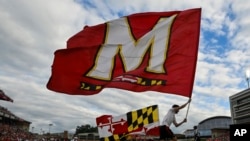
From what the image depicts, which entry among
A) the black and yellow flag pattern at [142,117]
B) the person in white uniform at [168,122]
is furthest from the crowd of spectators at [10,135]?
the person in white uniform at [168,122]

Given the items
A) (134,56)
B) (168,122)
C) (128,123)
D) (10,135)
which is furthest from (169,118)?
(10,135)

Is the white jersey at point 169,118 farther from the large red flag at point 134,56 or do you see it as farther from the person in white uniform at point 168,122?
the large red flag at point 134,56

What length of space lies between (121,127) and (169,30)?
731 cm

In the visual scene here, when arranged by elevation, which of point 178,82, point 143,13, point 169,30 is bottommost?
point 178,82

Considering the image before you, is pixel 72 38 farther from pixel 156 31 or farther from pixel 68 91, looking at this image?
pixel 156 31

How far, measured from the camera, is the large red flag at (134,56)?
8375 mm

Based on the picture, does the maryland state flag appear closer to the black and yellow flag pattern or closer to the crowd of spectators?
the black and yellow flag pattern

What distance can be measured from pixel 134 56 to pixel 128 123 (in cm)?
476

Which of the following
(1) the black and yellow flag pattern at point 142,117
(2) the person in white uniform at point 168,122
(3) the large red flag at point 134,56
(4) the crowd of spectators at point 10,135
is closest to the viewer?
(3) the large red flag at point 134,56

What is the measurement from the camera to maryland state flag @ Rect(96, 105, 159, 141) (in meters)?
12.3

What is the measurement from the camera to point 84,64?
9633 mm

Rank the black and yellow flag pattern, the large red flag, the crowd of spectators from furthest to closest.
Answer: the crowd of spectators, the black and yellow flag pattern, the large red flag

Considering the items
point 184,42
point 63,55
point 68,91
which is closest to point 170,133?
point 184,42

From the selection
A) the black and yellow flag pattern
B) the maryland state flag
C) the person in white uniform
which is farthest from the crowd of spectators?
the person in white uniform
